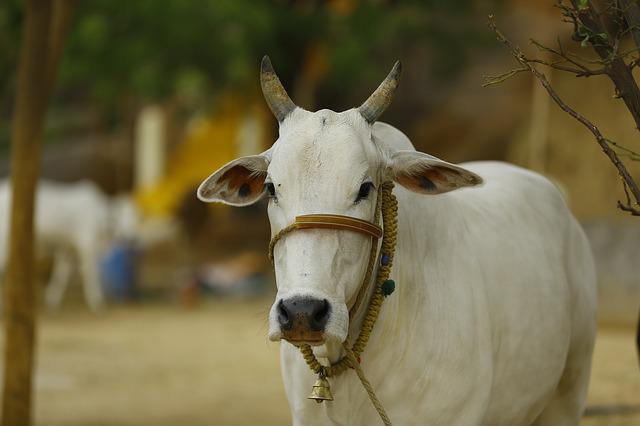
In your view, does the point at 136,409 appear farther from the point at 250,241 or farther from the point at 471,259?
the point at 250,241

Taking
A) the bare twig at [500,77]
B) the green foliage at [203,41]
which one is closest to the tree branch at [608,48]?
the bare twig at [500,77]

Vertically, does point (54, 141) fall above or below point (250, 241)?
above

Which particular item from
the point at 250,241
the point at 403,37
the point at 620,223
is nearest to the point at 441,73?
the point at 403,37

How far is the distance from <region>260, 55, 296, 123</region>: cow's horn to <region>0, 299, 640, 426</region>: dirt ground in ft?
8.57

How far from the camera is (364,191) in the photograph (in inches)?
134

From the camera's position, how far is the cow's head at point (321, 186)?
3.13 meters

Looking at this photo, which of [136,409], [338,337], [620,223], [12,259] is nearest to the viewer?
[338,337]

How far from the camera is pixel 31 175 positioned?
617 centimetres

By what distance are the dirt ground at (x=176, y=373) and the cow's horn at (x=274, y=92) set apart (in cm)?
261

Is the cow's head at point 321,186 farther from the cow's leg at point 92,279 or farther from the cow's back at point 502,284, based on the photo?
the cow's leg at point 92,279

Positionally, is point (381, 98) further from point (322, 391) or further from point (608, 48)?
point (322, 391)

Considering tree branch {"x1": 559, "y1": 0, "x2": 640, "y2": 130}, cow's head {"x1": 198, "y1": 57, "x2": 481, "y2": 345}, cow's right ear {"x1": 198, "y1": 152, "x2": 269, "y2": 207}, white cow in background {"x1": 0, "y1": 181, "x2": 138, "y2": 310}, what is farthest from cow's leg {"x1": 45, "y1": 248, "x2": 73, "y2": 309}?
tree branch {"x1": 559, "y1": 0, "x2": 640, "y2": 130}

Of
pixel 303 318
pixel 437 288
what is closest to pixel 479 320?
pixel 437 288

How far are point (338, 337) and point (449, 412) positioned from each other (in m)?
0.68
